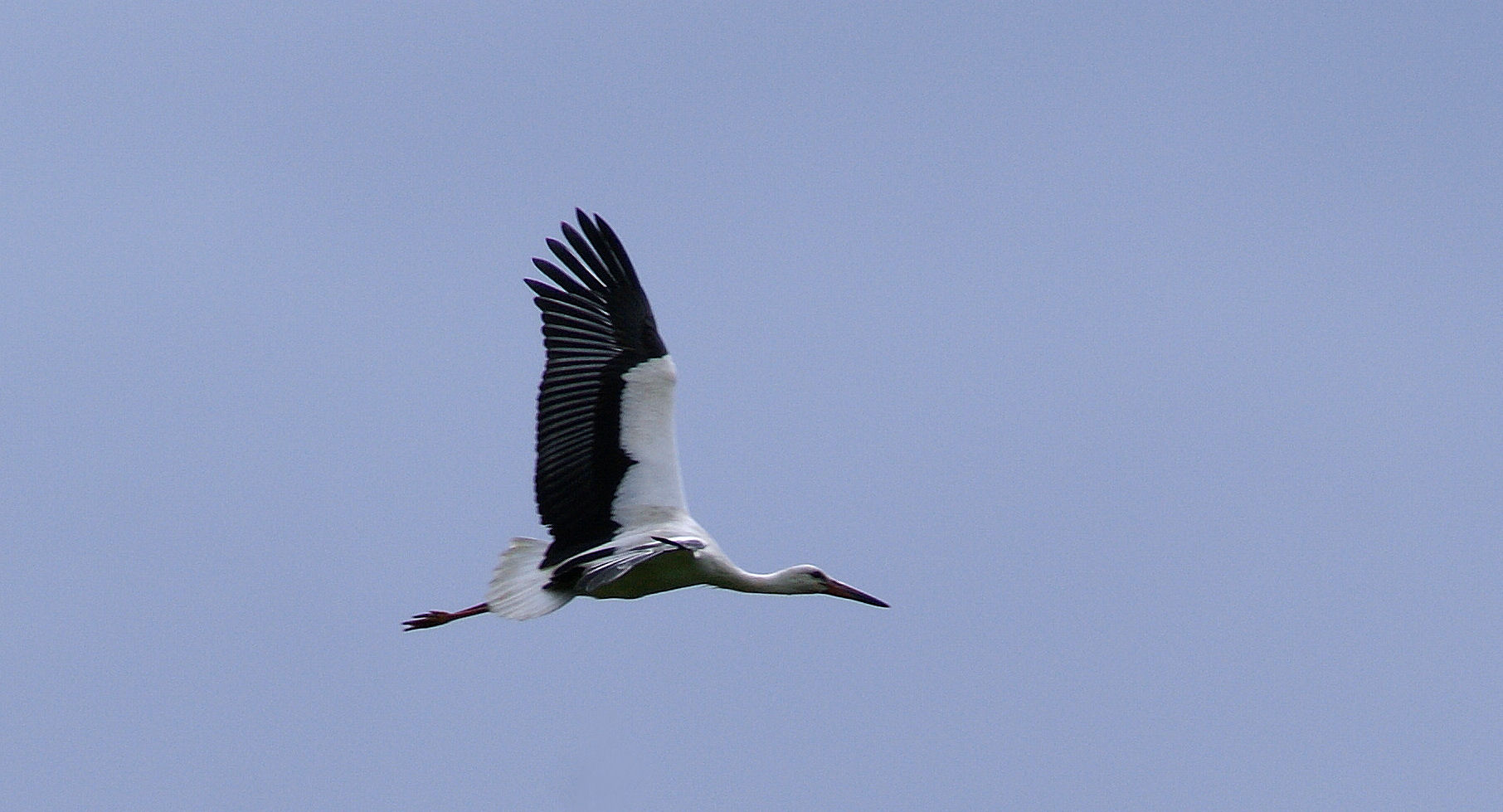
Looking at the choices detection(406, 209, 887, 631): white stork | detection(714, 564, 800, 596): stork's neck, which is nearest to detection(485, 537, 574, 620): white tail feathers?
detection(406, 209, 887, 631): white stork

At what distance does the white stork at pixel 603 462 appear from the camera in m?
13.4

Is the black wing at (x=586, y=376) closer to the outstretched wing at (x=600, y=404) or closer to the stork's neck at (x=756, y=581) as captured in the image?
the outstretched wing at (x=600, y=404)

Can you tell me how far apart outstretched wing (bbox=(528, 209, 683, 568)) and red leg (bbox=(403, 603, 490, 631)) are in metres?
0.87

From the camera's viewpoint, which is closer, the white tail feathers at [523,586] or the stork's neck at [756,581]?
the white tail feathers at [523,586]

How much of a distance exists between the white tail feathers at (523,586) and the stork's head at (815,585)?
5.86 ft

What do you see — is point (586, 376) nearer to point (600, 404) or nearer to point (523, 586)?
point (600, 404)

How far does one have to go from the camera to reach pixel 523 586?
13453 mm

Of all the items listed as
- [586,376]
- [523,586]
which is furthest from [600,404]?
[523,586]

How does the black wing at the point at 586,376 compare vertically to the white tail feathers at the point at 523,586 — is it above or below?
above

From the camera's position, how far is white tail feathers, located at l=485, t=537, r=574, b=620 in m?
13.1

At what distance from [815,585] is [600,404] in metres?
2.06

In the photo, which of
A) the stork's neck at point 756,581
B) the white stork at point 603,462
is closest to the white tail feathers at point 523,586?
the white stork at point 603,462

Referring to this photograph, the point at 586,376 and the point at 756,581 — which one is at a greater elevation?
the point at 586,376

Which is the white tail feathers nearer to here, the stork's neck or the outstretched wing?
the outstretched wing
